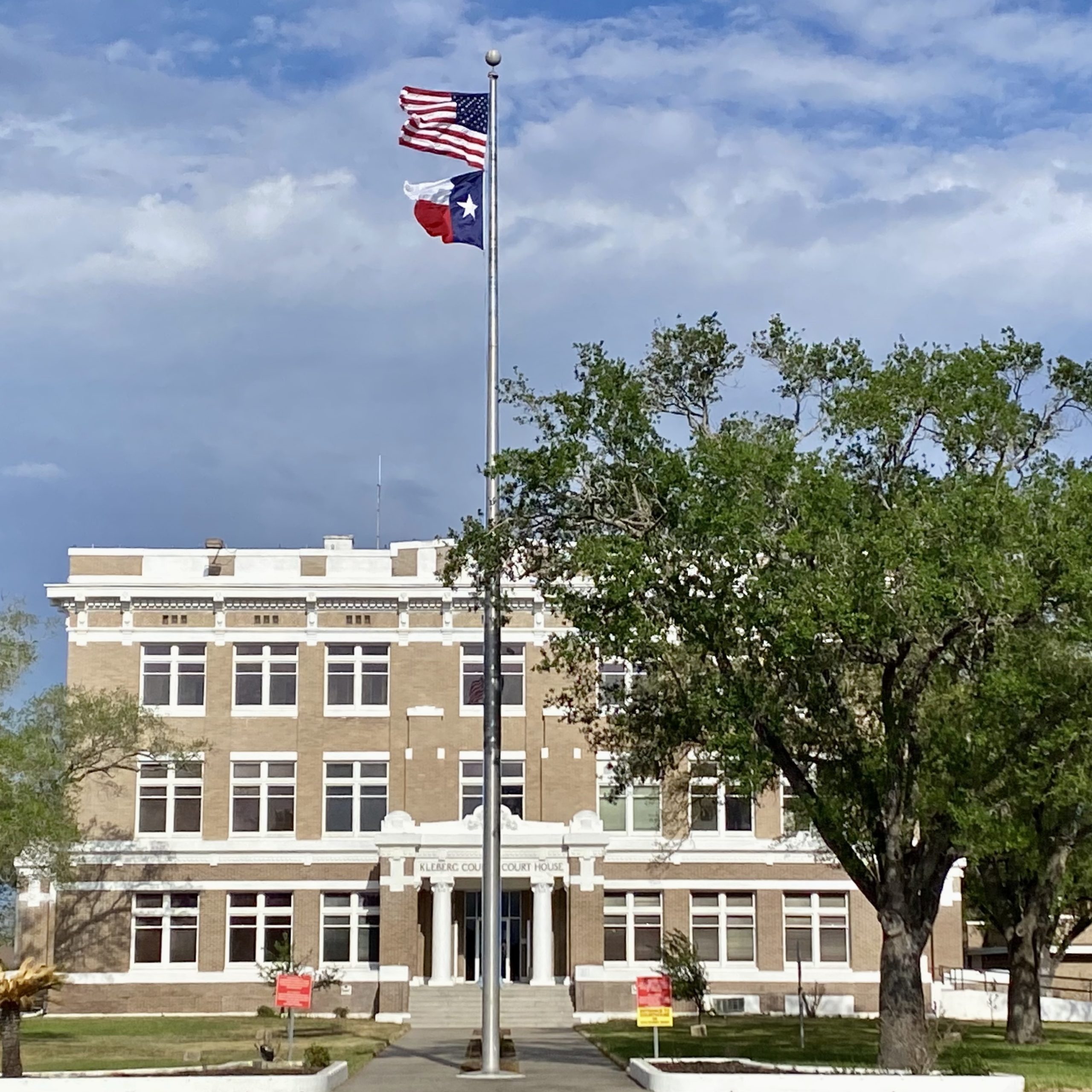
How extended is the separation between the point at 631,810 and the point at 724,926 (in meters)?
4.57

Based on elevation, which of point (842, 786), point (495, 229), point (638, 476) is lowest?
point (842, 786)

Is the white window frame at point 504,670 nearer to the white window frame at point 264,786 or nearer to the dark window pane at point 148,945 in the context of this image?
the white window frame at point 264,786

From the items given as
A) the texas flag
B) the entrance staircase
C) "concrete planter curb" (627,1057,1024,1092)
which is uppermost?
the texas flag

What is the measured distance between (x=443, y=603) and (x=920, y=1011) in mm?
28979

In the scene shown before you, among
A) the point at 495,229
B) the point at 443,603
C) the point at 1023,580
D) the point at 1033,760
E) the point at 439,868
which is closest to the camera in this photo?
the point at 1023,580

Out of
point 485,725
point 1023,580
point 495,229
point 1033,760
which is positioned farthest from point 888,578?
point 495,229

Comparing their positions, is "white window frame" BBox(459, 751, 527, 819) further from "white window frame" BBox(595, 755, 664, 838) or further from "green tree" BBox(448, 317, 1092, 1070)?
"green tree" BBox(448, 317, 1092, 1070)

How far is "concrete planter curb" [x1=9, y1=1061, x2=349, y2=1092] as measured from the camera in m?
23.3

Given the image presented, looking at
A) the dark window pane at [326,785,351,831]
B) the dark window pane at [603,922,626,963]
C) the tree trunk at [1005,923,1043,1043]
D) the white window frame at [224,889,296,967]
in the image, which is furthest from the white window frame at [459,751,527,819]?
the tree trunk at [1005,923,1043,1043]

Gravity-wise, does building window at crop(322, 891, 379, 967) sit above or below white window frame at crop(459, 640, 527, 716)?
below

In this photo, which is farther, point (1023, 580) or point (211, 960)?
point (211, 960)

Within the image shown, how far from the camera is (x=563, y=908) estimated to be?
2052 inches

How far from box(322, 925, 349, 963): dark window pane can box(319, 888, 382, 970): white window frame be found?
0.09ft

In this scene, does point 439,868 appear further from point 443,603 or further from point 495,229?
point 495,229
